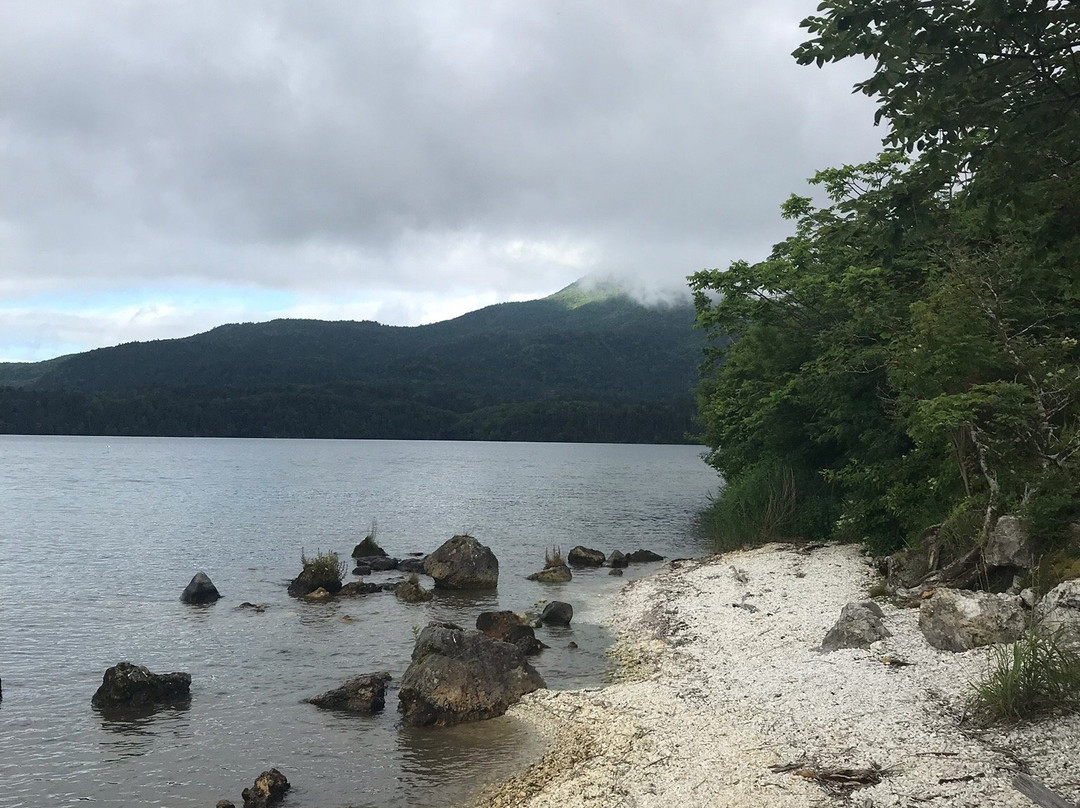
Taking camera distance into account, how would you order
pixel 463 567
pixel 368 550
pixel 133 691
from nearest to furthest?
pixel 133 691 < pixel 463 567 < pixel 368 550

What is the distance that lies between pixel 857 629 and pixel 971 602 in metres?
2.16

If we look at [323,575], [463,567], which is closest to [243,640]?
[323,575]

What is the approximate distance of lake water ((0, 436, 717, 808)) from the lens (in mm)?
13062

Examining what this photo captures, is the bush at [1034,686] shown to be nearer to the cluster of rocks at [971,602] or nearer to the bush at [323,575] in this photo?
the cluster of rocks at [971,602]

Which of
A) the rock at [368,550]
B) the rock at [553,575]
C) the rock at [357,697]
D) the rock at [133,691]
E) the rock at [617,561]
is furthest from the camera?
the rock at [368,550]

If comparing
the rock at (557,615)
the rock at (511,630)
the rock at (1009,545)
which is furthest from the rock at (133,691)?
the rock at (1009,545)

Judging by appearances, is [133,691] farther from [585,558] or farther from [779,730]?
[585,558]

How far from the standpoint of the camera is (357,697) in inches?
641

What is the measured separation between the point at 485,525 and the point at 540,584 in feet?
69.5

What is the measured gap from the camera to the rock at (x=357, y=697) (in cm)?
1608

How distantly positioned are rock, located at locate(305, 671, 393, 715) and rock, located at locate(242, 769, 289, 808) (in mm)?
3729

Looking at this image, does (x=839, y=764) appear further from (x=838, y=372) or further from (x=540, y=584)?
(x=540, y=584)

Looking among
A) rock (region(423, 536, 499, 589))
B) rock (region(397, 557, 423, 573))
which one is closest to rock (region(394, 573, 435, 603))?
rock (region(423, 536, 499, 589))

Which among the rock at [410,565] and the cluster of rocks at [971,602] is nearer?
the cluster of rocks at [971,602]
